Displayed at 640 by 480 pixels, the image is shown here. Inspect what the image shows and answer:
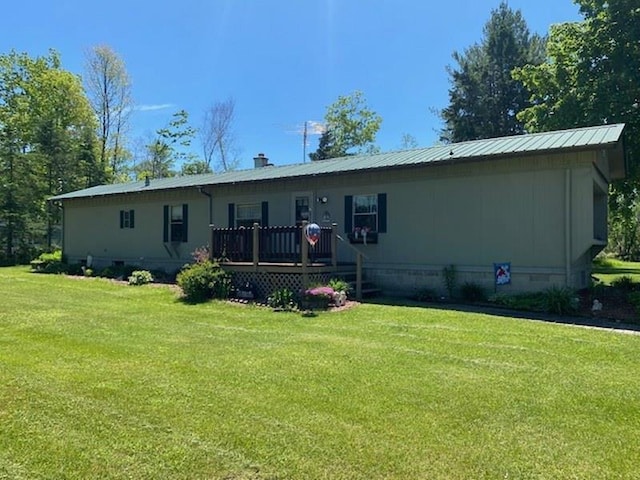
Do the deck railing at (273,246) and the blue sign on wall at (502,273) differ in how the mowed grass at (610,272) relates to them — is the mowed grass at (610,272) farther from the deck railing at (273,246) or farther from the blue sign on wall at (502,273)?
the deck railing at (273,246)

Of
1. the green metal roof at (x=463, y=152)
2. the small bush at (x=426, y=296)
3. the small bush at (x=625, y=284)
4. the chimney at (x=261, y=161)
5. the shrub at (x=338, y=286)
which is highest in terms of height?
the chimney at (x=261, y=161)

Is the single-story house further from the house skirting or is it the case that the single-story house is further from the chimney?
the chimney

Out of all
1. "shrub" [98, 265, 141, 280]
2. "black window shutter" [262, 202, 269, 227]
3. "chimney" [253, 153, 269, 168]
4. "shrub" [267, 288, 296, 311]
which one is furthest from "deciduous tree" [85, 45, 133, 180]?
"shrub" [267, 288, 296, 311]

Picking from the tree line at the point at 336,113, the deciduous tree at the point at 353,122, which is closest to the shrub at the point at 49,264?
the tree line at the point at 336,113

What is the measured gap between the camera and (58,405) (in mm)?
4172

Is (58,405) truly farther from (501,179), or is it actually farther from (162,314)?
(501,179)

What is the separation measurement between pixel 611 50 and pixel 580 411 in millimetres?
16654

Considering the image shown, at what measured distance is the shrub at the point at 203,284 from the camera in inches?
442

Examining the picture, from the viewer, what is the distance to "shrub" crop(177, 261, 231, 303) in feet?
36.8

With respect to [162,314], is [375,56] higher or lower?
higher

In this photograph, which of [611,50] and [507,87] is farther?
[507,87]

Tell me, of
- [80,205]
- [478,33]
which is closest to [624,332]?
[80,205]

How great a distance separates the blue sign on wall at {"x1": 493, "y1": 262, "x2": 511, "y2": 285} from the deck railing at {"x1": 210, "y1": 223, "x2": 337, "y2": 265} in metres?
3.49

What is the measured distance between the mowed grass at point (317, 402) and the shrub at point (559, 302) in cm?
159
